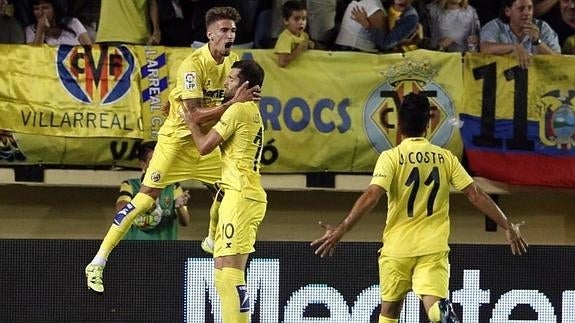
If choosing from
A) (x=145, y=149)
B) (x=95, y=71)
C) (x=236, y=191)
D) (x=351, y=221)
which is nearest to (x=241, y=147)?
(x=236, y=191)

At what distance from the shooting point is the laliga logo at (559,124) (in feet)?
43.9

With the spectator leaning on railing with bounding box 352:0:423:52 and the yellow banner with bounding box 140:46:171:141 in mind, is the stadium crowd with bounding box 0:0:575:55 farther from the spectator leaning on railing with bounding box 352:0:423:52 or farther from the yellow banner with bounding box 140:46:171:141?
the yellow banner with bounding box 140:46:171:141

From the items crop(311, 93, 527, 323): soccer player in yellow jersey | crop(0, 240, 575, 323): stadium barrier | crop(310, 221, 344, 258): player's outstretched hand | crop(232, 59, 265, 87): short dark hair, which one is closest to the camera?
crop(310, 221, 344, 258): player's outstretched hand

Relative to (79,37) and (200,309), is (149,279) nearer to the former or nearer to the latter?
(200,309)

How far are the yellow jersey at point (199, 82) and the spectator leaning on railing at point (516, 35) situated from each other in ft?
12.0

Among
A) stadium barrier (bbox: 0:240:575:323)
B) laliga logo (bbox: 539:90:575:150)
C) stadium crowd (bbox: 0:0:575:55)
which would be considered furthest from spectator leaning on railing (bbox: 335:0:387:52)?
stadium barrier (bbox: 0:240:575:323)

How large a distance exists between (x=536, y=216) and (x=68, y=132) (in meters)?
4.58

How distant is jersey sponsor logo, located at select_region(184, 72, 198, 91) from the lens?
33.4ft

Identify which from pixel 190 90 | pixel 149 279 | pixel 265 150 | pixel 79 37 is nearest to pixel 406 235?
pixel 190 90

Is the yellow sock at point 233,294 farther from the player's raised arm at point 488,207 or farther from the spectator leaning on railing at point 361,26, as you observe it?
the spectator leaning on railing at point 361,26

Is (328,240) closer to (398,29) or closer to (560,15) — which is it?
(398,29)

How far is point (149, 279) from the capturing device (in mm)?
11211

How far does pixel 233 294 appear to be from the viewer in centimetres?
976

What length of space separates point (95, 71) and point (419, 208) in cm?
446
